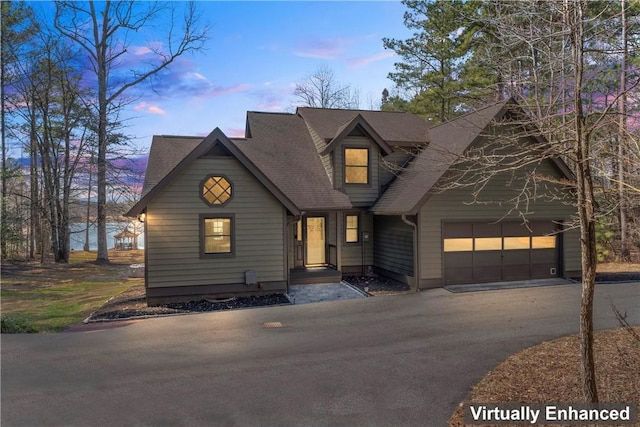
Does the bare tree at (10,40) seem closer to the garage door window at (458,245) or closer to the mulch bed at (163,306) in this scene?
the mulch bed at (163,306)

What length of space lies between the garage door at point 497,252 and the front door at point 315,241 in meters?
5.22

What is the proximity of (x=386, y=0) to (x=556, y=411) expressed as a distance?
450 inches

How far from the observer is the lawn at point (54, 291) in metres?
10.0

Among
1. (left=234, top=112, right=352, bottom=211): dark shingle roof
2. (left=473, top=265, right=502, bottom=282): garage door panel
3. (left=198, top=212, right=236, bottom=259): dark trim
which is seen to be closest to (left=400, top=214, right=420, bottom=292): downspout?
(left=473, top=265, right=502, bottom=282): garage door panel

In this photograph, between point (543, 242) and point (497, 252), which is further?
point (543, 242)

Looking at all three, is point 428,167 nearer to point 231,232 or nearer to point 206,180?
point 231,232

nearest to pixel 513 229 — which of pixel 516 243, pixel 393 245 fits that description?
pixel 516 243

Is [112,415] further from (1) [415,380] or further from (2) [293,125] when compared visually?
(2) [293,125]

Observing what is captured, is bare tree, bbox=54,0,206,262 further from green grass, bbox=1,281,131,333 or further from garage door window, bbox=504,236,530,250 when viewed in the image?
garage door window, bbox=504,236,530,250

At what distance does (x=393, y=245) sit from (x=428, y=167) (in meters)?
3.31

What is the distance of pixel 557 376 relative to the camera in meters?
5.80

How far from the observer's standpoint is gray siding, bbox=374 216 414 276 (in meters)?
13.8

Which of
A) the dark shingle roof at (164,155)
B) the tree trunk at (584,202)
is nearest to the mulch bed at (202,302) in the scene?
the dark shingle roof at (164,155)

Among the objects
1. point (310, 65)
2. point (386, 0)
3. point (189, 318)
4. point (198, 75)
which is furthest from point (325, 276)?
point (310, 65)
